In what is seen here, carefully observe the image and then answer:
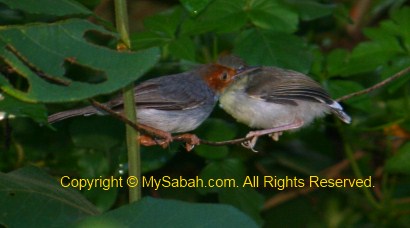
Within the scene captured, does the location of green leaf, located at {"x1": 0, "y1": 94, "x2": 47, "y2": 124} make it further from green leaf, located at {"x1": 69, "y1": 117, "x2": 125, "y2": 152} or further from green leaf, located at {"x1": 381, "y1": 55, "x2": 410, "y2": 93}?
green leaf, located at {"x1": 381, "y1": 55, "x2": 410, "y2": 93}

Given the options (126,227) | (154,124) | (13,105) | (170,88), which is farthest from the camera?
(170,88)

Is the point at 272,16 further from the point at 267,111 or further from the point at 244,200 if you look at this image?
the point at 244,200

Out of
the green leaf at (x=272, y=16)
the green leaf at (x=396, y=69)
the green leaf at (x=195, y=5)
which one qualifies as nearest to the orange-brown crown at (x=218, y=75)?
the green leaf at (x=272, y=16)

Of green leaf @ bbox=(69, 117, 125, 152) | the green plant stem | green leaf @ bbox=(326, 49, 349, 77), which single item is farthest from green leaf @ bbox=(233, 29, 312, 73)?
the green plant stem

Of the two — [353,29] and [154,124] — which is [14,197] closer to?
[154,124]

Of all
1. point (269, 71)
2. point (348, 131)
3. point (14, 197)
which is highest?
point (14, 197)

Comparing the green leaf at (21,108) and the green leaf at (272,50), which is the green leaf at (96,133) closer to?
the green leaf at (272,50)

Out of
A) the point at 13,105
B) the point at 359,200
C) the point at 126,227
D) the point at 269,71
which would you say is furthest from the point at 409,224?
the point at 126,227
